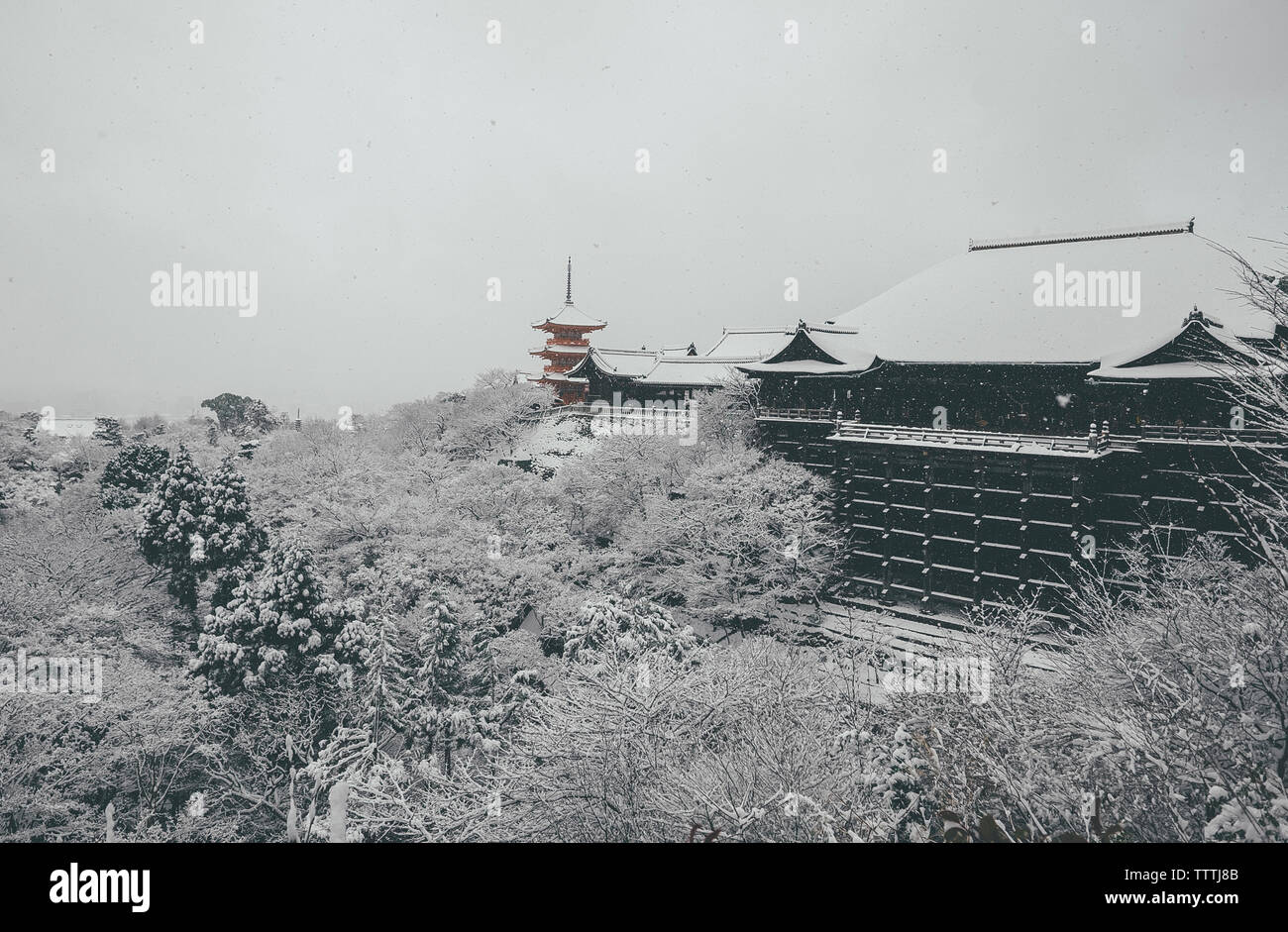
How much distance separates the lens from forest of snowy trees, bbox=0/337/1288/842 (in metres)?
5.63

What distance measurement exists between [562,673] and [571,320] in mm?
23973

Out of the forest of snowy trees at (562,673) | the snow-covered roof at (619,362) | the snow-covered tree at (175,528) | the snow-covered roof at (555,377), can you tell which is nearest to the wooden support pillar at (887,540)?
the forest of snowy trees at (562,673)

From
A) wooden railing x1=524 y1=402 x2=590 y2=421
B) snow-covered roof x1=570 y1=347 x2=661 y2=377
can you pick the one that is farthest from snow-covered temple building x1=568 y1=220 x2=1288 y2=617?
snow-covered roof x1=570 y1=347 x2=661 y2=377

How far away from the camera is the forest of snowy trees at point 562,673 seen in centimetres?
563

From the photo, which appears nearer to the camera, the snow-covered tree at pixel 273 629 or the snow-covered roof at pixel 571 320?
the snow-covered tree at pixel 273 629

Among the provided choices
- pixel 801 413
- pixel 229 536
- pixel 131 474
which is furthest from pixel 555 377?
pixel 229 536

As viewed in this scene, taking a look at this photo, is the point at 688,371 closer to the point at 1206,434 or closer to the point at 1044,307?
the point at 1044,307

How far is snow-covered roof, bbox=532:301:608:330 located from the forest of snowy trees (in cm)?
1270

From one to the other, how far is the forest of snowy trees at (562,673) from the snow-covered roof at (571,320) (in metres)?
12.7

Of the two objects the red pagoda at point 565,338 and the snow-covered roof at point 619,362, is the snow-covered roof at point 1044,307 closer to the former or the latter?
the snow-covered roof at point 619,362

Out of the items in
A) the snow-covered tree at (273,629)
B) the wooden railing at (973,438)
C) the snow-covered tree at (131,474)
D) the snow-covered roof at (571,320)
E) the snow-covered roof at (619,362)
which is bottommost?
the snow-covered tree at (273,629)

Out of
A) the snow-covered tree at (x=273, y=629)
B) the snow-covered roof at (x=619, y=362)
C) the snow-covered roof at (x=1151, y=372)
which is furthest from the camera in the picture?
the snow-covered roof at (x=619, y=362)
